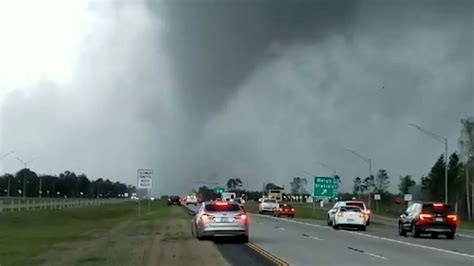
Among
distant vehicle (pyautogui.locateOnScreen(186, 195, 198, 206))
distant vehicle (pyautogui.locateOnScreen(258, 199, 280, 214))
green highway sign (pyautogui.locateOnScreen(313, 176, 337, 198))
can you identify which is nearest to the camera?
green highway sign (pyautogui.locateOnScreen(313, 176, 337, 198))

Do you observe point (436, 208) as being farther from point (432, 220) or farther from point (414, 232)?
point (414, 232)

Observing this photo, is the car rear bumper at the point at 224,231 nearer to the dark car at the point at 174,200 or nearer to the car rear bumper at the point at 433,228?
the car rear bumper at the point at 433,228


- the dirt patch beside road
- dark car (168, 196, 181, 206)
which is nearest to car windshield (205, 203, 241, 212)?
the dirt patch beside road

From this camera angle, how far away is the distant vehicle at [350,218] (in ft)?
166

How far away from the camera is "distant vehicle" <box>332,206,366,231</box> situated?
50531 mm

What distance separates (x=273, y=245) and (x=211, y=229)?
3030 millimetres

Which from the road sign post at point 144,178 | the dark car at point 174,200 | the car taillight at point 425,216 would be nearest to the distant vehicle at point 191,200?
the dark car at point 174,200

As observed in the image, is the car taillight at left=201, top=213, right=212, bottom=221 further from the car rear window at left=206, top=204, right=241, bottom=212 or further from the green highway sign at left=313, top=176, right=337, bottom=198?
the green highway sign at left=313, top=176, right=337, bottom=198

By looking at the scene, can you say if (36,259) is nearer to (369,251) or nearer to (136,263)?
(136,263)

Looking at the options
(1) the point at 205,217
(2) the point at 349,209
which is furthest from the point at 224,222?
(2) the point at 349,209

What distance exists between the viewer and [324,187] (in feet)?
A: 270

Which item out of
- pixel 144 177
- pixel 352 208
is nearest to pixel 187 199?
pixel 144 177

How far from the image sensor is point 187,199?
15375 cm

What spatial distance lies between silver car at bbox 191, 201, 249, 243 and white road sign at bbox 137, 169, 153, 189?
27.9 meters
